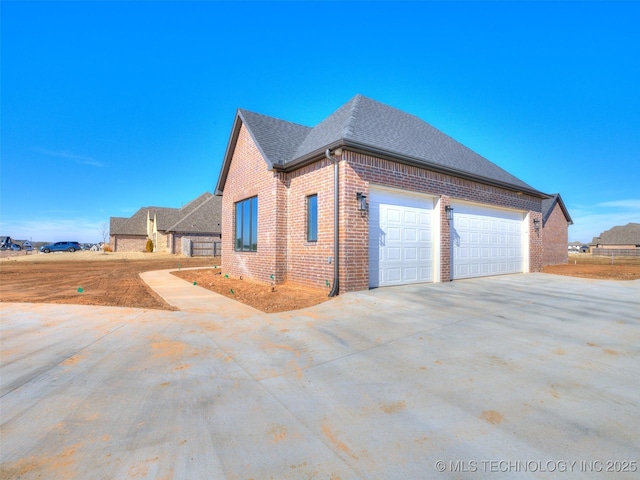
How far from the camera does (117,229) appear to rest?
141 feet

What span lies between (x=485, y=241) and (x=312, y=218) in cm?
727

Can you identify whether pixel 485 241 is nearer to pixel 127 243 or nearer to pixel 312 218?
pixel 312 218

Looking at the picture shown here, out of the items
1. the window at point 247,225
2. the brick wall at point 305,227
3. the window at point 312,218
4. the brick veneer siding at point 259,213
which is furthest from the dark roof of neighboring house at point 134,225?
the window at point 312,218

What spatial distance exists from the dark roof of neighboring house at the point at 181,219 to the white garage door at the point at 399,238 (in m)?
28.0

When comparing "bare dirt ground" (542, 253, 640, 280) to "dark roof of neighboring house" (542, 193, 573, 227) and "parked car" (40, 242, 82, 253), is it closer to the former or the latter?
"dark roof of neighboring house" (542, 193, 573, 227)

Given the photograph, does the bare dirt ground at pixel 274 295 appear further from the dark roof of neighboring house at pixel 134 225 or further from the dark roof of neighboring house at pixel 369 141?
the dark roof of neighboring house at pixel 134 225

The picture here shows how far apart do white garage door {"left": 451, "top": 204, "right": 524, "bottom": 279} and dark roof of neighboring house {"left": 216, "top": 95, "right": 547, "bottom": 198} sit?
4.10 ft

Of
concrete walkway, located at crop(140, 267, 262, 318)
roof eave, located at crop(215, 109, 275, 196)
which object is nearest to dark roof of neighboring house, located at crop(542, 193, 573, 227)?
roof eave, located at crop(215, 109, 275, 196)

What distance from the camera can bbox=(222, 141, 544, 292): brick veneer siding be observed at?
783cm

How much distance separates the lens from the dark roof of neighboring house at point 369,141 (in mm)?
8641

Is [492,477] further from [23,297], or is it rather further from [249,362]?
[23,297]

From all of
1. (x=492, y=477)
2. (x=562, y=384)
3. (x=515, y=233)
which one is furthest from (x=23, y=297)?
(x=515, y=233)

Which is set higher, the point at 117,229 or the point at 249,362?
the point at 117,229

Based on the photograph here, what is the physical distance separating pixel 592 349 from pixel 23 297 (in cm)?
1289
